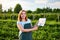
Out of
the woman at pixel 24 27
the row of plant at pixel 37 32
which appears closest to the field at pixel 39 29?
the row of plant at pixel 37 32

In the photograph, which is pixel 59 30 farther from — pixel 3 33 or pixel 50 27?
pixel 3 33

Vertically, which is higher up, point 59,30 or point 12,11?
point 12,11

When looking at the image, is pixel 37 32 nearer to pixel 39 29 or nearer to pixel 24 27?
pixel 39 29

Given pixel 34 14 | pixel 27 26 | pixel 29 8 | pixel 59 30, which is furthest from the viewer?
pixel 59 30

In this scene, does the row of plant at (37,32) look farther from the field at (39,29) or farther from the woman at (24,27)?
the woman at (24,27)

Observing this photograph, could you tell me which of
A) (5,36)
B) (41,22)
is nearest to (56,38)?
(5,36)

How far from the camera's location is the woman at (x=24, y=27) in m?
3.00

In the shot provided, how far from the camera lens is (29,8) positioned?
5.89 meters

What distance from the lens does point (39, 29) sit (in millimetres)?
6715

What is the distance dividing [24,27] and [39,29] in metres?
3.67

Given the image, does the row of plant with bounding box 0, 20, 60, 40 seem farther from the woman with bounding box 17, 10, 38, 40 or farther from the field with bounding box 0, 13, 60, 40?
the woman with bounding box 17, 10, 38, 40

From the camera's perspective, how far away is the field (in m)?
5.99

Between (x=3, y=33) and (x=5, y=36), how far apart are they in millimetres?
235

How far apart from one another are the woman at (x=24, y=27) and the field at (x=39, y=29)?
2676 mm
